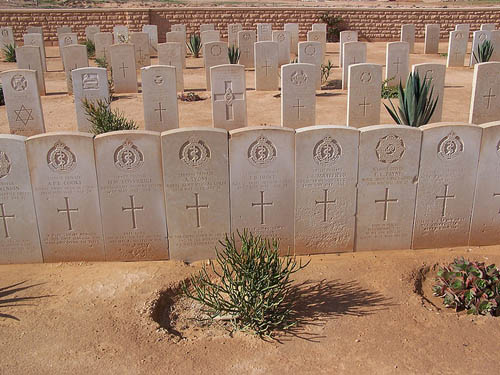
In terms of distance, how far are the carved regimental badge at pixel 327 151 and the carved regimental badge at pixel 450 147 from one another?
1.02m

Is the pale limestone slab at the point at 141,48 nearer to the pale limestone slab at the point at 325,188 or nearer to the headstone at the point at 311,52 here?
the headstone at the point at 311,52

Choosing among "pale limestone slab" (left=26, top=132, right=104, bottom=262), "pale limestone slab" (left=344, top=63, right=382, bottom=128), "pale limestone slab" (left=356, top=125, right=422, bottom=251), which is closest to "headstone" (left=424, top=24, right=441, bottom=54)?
"pale limestone slab" (left=344, top=63, right=382, bottom=128)

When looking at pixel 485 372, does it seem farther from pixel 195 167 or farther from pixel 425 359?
pixel 195 167

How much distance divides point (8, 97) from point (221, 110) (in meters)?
3.70

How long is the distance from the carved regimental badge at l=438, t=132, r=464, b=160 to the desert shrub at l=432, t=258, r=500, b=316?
45.6 inches

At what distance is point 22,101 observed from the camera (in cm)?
923

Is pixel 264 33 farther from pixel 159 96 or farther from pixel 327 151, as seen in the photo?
pixel 327 151

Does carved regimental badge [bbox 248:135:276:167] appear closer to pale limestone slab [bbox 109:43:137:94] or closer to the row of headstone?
the row of headstone

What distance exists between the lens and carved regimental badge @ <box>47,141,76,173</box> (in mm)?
5020

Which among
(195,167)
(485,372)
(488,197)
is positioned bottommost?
(485,372)

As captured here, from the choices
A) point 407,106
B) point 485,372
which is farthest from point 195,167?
point 407,106

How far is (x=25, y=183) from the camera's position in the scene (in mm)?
5105

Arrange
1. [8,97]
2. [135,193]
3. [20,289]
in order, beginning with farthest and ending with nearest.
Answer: [8,97] → [135,193] → [20,289]

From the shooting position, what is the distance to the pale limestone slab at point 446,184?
5.20 m
